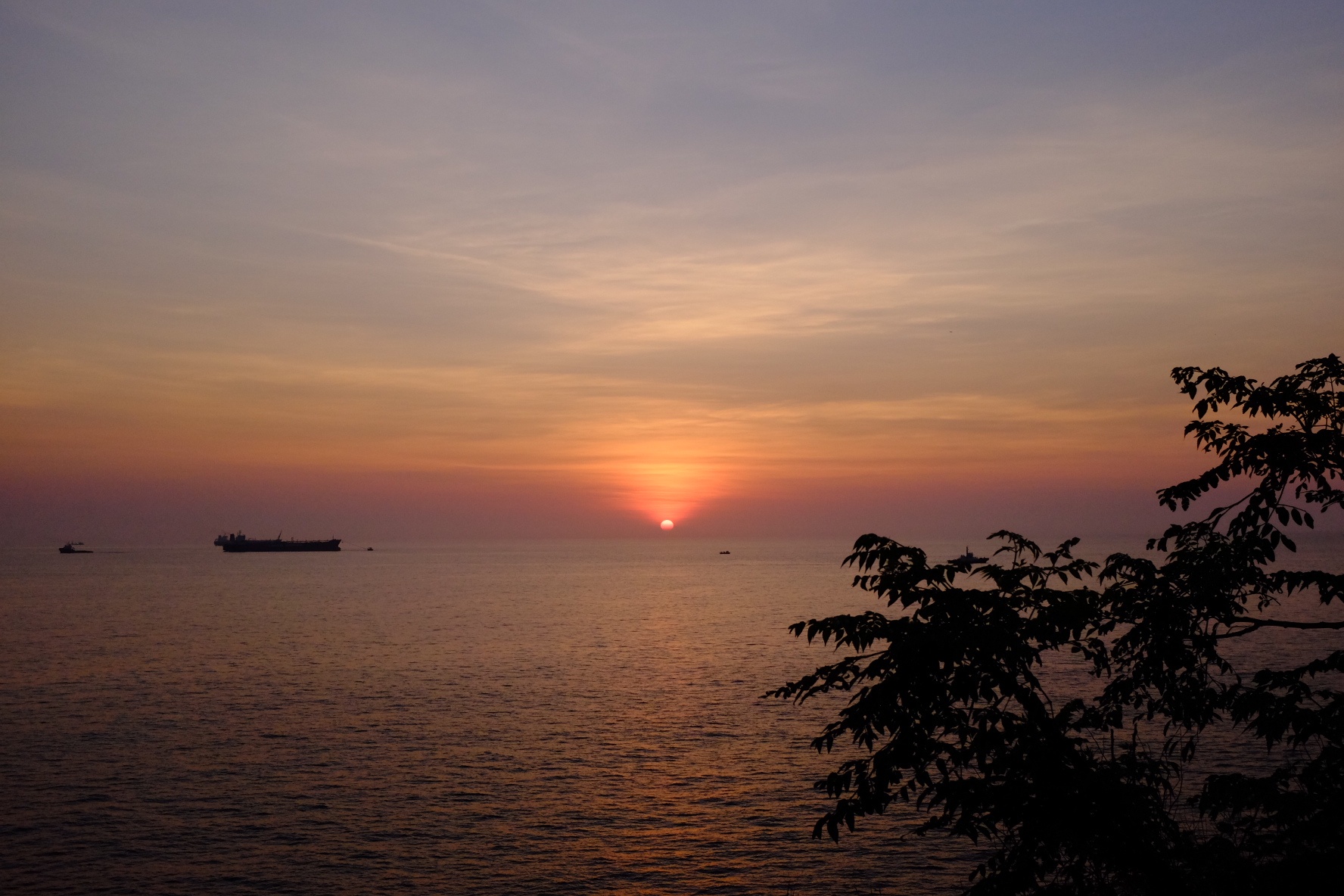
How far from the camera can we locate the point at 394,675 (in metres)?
76.9

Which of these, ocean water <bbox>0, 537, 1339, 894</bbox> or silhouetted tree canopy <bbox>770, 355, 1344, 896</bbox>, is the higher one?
silhouetted tree canopy <bbox>770, 355, 1344, 896</bbox>

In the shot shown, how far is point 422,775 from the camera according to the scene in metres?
43.8

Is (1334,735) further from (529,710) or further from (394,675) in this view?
(394,675)

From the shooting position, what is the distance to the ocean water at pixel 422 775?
104 feet

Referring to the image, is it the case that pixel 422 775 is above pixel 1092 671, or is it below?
below

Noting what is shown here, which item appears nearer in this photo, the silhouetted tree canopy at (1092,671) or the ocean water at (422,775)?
the silhouetted tree canopy at (1092,671)

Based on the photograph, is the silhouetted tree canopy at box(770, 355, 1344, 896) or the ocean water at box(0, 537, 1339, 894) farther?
the ocean water at box(0, 537, 1339, 894)

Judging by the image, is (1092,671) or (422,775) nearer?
(1092,671)

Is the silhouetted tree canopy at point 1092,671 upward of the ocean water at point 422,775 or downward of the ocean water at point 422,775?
upward

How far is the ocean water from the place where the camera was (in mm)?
31609

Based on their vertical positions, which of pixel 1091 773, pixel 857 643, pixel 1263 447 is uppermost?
pixel 1263 447

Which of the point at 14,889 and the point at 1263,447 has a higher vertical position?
the point at 1263,447

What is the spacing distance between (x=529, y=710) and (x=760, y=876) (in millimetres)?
32494

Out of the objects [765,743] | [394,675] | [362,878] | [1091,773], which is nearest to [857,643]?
[1091,773]
